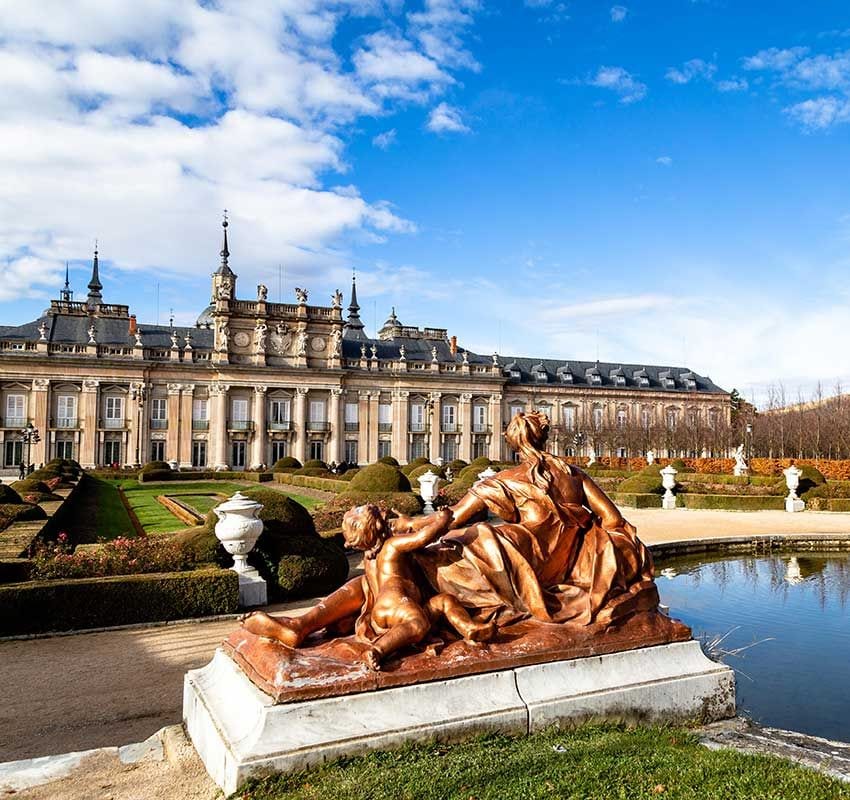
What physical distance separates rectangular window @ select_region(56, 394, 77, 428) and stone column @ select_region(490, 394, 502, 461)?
1036 inches

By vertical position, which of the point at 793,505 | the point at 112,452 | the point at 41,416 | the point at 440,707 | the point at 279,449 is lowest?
the point at 793,505

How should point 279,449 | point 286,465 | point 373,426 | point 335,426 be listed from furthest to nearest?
point 373,426 < point 335,426 < point 279,449 < point 286,465

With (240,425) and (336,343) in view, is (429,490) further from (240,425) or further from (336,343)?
(336,343)

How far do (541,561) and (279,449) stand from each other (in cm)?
4192

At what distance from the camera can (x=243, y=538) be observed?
8.98 m

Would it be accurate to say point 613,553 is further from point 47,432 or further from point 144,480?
point 47,432

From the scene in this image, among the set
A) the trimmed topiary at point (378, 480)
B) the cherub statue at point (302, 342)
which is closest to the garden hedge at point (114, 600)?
the trimmed topiary at point (378, 480)

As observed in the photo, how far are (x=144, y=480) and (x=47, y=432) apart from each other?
32.6ft

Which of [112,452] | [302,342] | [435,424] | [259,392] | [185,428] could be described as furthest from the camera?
[435,424]

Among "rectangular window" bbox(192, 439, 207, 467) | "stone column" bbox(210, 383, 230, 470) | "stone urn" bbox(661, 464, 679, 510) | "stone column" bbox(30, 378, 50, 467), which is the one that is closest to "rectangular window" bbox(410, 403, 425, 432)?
"stone column" bbox(210, 383, 230, 470)

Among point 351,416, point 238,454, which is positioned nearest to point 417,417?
point 351,416

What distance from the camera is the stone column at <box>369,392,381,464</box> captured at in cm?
4756

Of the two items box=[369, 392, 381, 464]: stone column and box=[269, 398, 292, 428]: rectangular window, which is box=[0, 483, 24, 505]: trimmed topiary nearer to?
box=[269, 398, 292, 428]: rectangular window

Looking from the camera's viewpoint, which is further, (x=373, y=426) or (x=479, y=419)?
(x=479, y=419)
